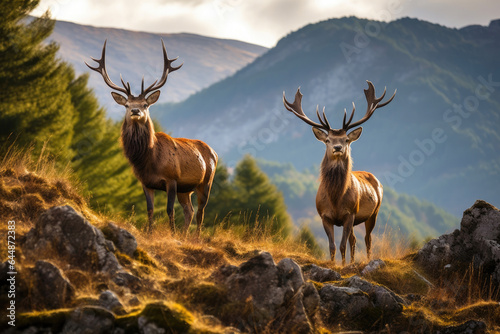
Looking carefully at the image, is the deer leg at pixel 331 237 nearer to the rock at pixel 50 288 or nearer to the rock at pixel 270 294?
the rock at pixel 270 294

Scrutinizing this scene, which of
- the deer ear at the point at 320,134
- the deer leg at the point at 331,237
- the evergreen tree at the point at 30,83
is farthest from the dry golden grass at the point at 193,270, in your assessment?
the evergreen tree at the point at 30,83

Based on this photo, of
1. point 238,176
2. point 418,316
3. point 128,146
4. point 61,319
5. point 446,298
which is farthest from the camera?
point 238,176

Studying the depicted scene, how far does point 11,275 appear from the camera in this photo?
5.32 m

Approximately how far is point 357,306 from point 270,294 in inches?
48.5

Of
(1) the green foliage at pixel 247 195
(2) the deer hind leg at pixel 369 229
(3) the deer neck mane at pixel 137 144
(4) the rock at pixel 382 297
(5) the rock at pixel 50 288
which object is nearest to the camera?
(5) the rock at pixel 50 288

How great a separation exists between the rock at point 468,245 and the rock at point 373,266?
33.9 inches

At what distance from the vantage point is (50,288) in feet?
17.6

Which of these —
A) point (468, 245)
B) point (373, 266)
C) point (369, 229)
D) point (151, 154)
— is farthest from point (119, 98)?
point (468, 245)

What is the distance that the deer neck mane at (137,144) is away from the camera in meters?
10.5

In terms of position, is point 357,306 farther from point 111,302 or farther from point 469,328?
point 111,302

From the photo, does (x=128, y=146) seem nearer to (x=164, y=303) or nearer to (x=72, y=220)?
(x=72, y=220)

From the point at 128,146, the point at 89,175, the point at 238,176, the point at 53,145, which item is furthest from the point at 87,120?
the point at 128,146

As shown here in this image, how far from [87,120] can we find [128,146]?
2933 cm

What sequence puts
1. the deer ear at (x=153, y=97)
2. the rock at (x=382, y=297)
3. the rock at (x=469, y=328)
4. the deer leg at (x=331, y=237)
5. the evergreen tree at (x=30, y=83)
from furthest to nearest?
1. the evergreen tree at (x=30, y=83)
2. the deer ear at (x=153, y=97)
3. the deer leg at (x=331, y=237)
4. the rock at (x=382, y=297)
5. the rock at (x=469, y=328)
